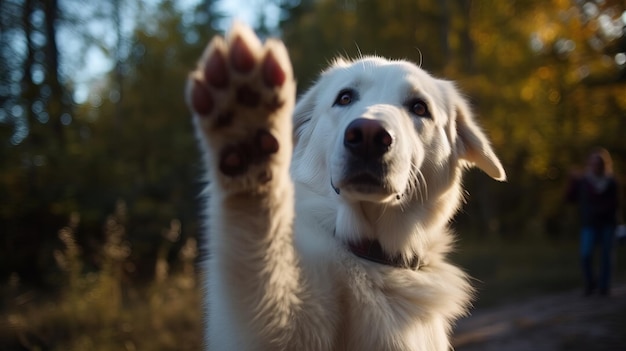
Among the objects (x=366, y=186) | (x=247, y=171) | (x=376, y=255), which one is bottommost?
(x=376, y=255)

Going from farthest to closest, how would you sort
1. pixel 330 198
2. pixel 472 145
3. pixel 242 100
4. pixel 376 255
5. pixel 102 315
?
1. pixel 102 315
2. pixel 472 145
3. pixel 330 198
4. pixel 376 255
5. pixel 242 100

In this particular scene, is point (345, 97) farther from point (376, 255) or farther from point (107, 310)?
point (107, 310)

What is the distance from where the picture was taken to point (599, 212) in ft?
27.7

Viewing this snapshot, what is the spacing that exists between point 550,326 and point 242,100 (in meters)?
6.99

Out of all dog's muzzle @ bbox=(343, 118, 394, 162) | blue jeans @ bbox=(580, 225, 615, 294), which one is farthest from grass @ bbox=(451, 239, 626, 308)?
dog's muzzle @ bbox=(343, 118, 394, 162)

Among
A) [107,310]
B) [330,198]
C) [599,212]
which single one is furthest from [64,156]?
[599,212]

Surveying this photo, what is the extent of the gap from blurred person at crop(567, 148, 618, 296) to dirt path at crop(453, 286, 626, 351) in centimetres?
56

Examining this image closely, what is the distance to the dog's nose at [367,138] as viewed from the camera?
6.70 feet

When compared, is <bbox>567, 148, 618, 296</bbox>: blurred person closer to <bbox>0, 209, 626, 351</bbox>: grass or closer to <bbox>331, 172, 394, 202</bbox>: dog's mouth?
<bbox>0, 209, 626, 351</bbox>: grass

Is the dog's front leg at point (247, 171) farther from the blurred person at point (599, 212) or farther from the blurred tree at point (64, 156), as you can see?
the blurred person at point (599, 212)

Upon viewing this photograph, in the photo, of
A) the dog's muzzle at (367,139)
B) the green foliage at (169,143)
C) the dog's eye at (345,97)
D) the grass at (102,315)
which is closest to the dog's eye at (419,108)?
the dog's eye at (345,97)

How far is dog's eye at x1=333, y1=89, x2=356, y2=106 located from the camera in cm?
269

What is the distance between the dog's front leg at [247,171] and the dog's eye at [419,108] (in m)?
1.38

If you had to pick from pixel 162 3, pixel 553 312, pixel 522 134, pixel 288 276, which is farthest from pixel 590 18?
pixel 162 3
